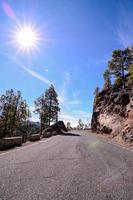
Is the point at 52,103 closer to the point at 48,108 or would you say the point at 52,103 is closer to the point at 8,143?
the point at 48,108

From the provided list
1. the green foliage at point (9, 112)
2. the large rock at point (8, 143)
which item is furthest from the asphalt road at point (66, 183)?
the green foliage at point (9, 112)

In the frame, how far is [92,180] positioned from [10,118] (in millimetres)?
56754

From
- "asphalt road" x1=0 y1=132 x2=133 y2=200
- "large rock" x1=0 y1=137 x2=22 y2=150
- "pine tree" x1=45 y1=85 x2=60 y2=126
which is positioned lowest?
"asphalt road" x1=0 y1=132 x2=133 y2=200

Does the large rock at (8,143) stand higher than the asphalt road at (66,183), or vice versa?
the large rock at (8,143)

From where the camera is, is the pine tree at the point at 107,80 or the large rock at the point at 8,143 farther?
the pine tree at the point at 107,80

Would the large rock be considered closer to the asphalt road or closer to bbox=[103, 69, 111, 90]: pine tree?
the asphalt road

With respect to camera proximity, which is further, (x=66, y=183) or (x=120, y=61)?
(x=120, y=61)

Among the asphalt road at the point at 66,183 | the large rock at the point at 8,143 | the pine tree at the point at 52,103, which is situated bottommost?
the asphalt road at the point at 66,183

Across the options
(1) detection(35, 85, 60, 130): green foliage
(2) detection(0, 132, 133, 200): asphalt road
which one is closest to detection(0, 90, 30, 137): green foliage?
(1) detection(35, 85, 60, 130): green foliage

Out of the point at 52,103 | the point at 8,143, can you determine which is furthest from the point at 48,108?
the point at 8,143

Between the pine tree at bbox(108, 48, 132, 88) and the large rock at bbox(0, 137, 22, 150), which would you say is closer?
the large rock at bbox(0, 137, 22, 150)

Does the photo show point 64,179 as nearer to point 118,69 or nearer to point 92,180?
point 92,180

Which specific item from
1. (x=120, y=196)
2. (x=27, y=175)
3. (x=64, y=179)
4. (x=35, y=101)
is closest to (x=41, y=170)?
(x=27, y=175)

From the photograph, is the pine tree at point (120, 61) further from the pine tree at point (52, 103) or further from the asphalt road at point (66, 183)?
the asphalt road at point (66, 183)
